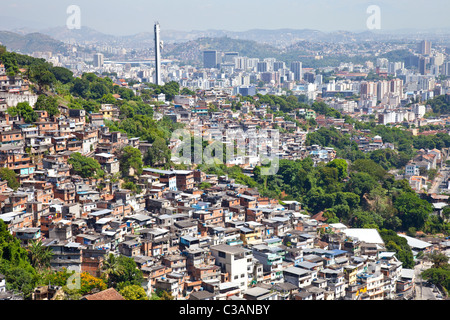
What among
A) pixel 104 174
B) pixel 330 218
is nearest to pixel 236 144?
pixel 330 218

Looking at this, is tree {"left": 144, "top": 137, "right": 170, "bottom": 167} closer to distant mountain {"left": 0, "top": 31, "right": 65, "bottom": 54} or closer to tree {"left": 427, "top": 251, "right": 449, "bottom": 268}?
tree {"left": 427, "top": 251, "right": 449, "bottom": 268}

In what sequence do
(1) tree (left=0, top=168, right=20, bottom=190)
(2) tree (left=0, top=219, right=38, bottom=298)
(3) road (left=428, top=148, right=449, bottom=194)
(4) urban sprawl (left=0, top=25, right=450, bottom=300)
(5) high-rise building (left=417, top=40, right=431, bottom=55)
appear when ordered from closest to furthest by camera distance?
1. (2) tree (left=0, top=219, right=38, bottom=298)
2. (4) urban sprawl (left=0, top=25, right=450, bottom=300)
3. (1) tree (left=0, top=168, right=20, bottom=190)
4. (3) road (left=428, top=148, right=449, bottom=194)
5. (5) high-rise building (left=417, top=40, right=431, bottom=55)

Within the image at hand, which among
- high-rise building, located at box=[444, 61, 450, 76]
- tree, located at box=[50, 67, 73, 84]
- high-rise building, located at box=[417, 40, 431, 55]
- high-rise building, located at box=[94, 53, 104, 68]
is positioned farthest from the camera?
high-rise building, located at box=[444, 61, 450, 76]

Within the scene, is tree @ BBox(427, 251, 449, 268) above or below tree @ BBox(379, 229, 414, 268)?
below

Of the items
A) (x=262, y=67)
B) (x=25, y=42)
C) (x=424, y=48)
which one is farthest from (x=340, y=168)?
(x=262, y=67)

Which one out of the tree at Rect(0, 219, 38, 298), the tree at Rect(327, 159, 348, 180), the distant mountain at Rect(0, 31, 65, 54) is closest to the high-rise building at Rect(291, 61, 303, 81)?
the distant mountain at Rect(0, 31, 65, 54)

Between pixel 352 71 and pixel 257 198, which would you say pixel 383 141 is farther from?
pixel 352 71

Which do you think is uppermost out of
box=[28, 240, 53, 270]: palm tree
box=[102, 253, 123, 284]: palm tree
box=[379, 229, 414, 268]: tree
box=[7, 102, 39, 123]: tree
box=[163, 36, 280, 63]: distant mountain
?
box=[163, 36, 280, 63]: distant mountain

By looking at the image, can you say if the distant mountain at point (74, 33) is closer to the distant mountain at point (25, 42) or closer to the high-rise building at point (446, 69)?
the distant mountain at point (25, 42)
